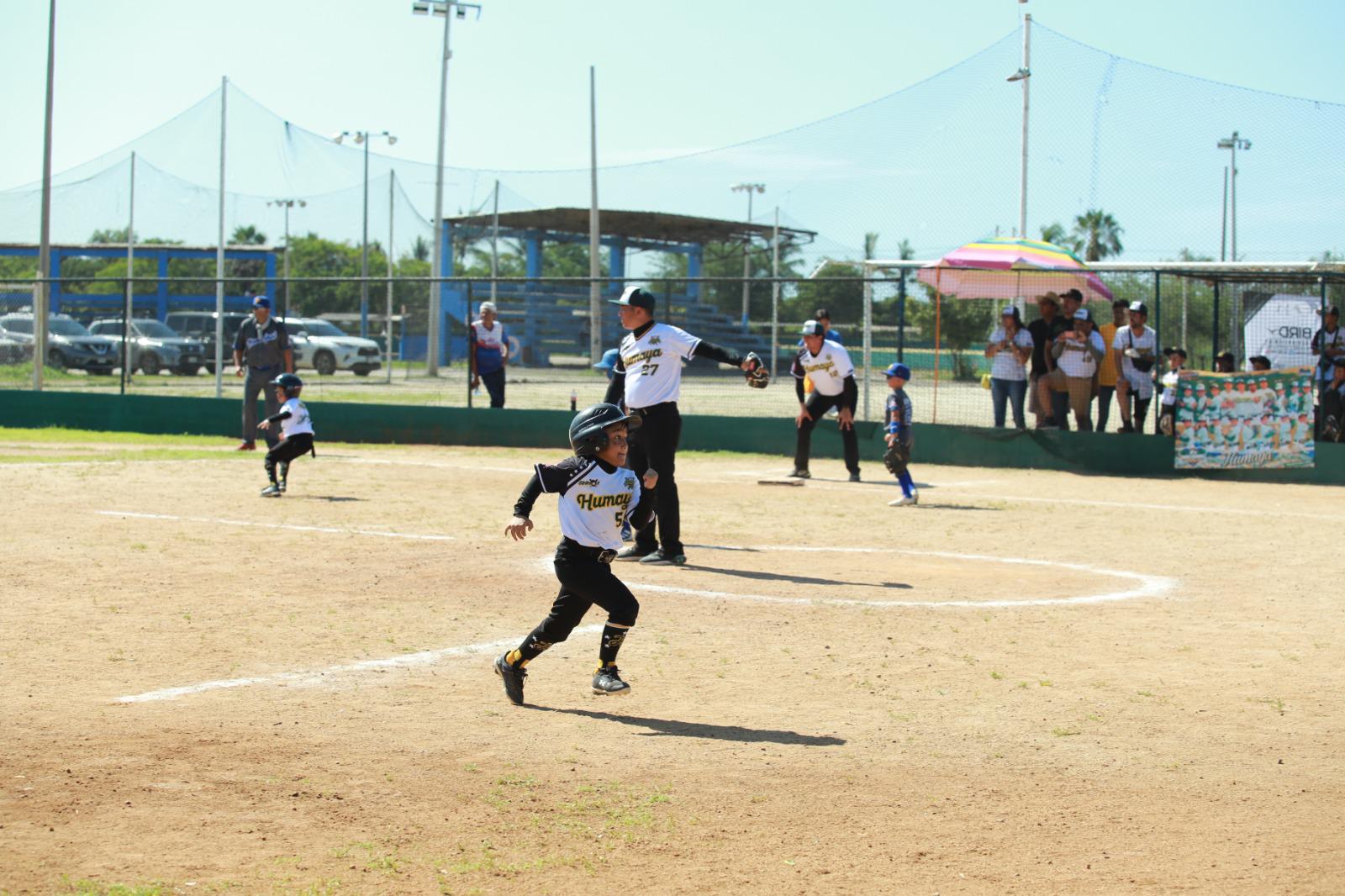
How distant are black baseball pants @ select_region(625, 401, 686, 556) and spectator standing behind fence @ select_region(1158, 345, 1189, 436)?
32.1 ft

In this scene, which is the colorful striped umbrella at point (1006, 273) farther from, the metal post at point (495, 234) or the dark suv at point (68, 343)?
the metal post at point (495, 234)

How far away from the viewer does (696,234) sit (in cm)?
4647

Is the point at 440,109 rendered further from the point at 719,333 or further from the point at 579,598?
the point at 579,598

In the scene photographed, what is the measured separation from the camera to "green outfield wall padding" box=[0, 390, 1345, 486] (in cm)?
1823

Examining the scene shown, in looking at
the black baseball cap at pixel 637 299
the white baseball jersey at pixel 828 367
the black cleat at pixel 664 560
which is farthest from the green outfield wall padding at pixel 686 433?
the black baseball cap at pixel 637 299

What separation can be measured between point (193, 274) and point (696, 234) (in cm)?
2129

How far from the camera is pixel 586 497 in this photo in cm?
665

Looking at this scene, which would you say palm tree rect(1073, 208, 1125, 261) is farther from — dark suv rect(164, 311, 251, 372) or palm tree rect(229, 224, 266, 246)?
palm tree rect(229, 224, 266, 246)

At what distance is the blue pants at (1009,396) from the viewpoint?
18.6 meters

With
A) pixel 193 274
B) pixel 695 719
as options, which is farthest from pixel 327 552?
pixel 193 274

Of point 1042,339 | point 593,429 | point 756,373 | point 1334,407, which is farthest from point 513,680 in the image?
point 1334,407

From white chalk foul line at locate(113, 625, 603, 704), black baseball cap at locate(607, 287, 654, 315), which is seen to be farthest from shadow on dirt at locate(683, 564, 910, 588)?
white chalk foul line at locate(113, 625, 603, 704)

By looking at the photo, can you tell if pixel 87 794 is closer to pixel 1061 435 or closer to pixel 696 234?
pixel 1061 435

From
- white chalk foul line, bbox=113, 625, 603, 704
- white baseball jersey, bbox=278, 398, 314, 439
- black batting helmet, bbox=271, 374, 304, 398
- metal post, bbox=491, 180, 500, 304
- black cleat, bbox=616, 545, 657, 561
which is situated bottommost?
white chalk foul line, bbox=113, 625, 603, 704
